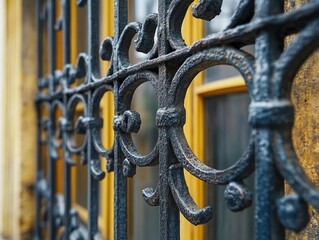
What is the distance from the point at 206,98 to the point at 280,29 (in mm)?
666

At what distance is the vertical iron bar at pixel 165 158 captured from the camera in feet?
2.23

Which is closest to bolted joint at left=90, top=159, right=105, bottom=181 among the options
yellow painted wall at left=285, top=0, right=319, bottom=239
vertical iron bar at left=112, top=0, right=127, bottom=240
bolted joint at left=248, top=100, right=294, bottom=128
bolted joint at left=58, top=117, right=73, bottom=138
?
vertical iron bar at left=112, top=0, right=127, bottom=240

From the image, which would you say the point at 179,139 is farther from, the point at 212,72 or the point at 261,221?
the point at 212,72

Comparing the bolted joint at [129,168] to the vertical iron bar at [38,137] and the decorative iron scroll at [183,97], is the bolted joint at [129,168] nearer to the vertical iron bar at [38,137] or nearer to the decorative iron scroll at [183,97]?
the decorative iron scroll at [183,97]

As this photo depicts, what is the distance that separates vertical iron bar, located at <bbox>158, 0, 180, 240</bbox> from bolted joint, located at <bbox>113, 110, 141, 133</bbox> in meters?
0.09

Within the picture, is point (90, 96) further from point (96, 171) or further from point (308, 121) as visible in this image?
point (308, 121)

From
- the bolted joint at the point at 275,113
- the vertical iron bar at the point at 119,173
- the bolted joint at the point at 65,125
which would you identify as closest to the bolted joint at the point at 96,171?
the vertical iron bar at the point at 119,173

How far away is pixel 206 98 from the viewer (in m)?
1.14

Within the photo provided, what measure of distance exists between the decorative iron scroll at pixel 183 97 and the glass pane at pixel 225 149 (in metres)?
0.35

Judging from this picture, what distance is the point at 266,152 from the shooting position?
476 mm

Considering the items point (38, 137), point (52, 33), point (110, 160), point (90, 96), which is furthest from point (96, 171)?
point (38, 137)

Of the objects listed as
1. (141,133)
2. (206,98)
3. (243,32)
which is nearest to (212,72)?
(206,98)

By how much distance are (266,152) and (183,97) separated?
0.22 meters

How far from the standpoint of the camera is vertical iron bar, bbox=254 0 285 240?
0.47 metres
